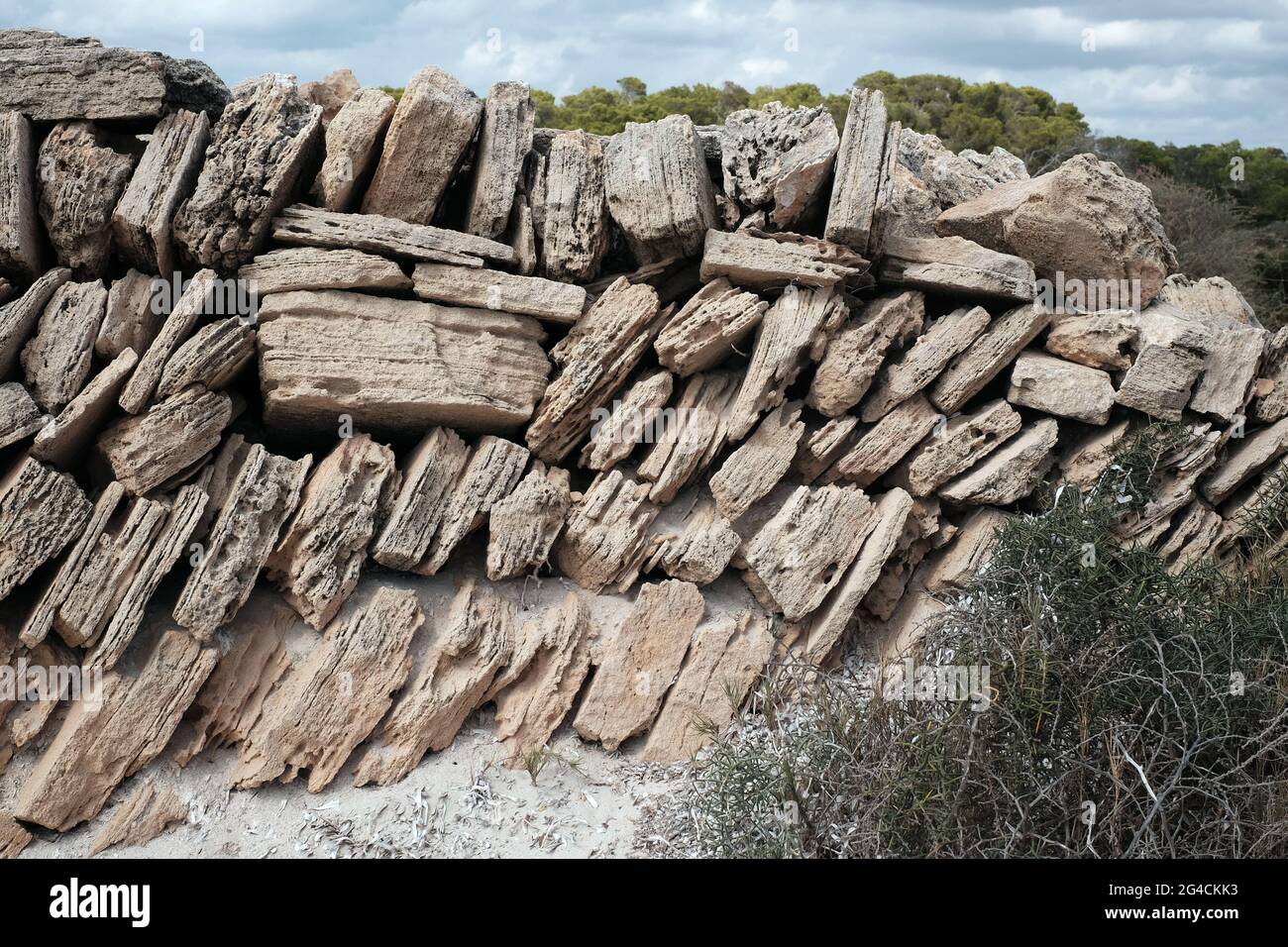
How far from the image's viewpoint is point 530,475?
7105 mm

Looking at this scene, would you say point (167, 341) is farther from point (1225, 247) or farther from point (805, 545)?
point (1225, 247)

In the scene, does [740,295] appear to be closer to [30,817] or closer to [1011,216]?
[1011,216]

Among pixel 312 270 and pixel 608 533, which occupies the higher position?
pixel 312 270

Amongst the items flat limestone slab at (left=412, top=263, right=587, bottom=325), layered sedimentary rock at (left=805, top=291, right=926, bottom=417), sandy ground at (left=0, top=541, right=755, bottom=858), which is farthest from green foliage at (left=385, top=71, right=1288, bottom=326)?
sandy ground at (left=0, top=541, right=755, bottom=858)

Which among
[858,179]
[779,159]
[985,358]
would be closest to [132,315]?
[779,159]

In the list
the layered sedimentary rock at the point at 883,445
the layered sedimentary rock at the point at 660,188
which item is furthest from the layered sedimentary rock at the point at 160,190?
the layered sedimentary rock at the point at 883,445

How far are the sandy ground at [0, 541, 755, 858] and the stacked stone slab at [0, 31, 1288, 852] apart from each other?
0.12 m

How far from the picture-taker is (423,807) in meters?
6.25

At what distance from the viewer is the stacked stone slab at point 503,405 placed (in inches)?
252

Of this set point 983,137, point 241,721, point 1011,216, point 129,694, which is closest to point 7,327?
point 129,694

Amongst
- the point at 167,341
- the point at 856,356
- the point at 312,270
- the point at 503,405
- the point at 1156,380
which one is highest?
the point at 312,270

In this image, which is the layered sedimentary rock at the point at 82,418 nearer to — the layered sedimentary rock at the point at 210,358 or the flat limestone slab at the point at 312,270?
the layered sedimentary rock at the point at 210,358

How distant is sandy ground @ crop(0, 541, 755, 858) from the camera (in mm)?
6035

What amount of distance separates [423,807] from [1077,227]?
230 inches
